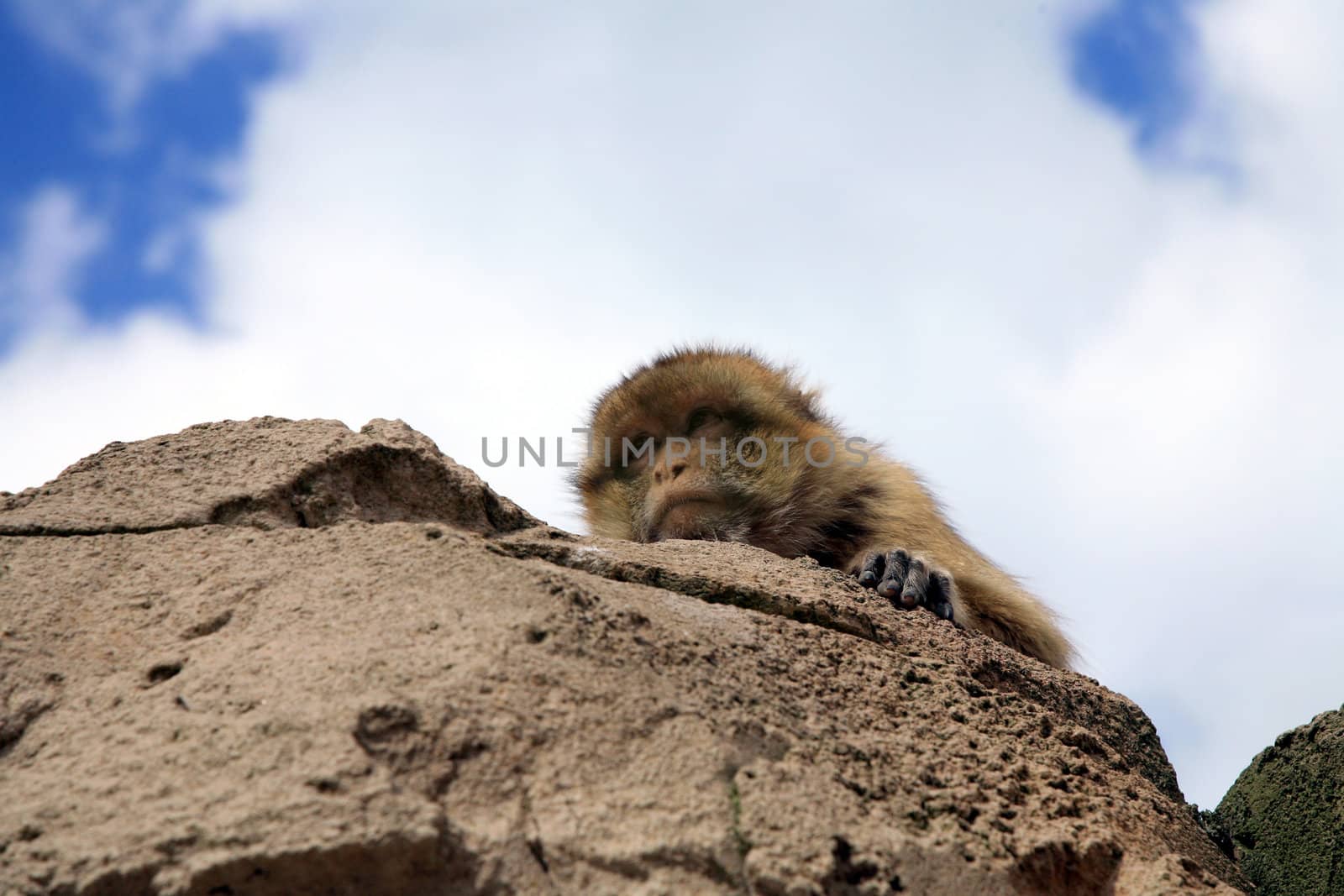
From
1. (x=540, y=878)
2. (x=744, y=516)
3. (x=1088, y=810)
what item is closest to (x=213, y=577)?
(x=540, y=878)

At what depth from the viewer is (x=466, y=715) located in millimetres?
1998

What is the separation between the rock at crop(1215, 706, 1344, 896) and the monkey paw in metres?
0.95

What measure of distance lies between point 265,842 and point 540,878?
360 millimetres

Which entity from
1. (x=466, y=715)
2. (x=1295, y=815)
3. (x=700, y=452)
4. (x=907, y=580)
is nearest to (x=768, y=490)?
(x=700, y=452)

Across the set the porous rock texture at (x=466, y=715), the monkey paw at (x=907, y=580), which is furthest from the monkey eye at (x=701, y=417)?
the porous rock texture at (x=466, y=715)

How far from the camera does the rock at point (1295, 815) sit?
3.40 m

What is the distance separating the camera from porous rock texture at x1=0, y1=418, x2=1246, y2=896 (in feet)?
5.99

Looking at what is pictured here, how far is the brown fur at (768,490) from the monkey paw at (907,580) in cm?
9

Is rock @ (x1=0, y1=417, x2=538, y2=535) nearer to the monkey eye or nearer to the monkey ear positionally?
the monkey eye

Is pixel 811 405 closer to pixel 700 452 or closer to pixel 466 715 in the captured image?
pixel 700 452

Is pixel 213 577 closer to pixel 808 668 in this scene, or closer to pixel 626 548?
pixel 626 548

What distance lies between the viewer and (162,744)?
200 cm

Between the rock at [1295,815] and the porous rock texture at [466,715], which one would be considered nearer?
the porous rock texture at [466,715]

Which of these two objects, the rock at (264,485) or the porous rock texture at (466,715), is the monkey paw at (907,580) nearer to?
the porous rock texture at (466,715)
